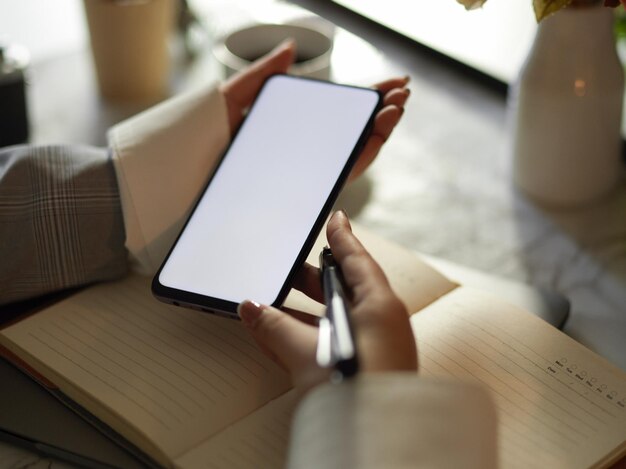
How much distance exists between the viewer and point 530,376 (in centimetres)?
53

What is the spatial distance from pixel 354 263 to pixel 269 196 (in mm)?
135

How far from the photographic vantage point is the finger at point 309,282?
0.57 meters

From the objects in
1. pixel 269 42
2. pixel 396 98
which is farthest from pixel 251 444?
pixel 269 42

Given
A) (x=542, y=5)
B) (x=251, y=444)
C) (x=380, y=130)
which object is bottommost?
(x=251, y=444)

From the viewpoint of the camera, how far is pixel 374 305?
1.56 ft

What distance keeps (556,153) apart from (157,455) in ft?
1.41

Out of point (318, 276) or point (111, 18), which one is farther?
point (111, 18)

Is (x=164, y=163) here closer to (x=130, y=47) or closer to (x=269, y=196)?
(x=269, y=196)

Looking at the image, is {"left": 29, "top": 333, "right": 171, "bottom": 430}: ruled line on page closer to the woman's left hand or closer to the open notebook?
the open notebook

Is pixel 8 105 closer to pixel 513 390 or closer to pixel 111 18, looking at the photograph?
pixel 111 18

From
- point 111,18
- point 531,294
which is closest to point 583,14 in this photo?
point 531,294

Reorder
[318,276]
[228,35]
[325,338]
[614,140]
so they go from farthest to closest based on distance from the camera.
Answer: [228,35], [614,140], [318,276], [325,338]

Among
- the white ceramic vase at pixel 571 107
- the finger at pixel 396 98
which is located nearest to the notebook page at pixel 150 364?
the finger at pixel 396 98

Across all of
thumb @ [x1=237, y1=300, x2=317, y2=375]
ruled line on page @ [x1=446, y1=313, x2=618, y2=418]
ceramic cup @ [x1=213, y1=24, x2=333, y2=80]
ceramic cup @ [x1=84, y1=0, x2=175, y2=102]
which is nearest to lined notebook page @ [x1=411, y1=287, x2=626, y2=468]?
ruled line on page @ [x1=446, y1=313, x2=618, y2=418]
